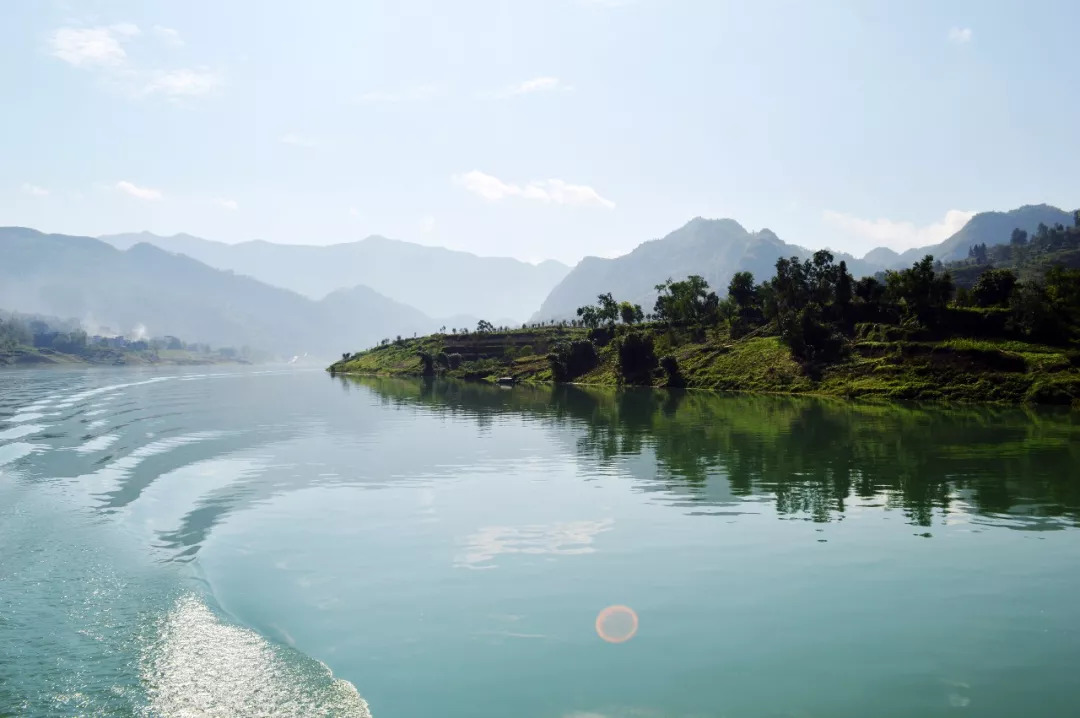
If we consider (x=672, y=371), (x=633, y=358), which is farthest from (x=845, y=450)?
(x=633, y=358)

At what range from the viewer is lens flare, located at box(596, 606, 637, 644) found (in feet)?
79.9

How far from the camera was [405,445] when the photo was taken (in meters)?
76.9

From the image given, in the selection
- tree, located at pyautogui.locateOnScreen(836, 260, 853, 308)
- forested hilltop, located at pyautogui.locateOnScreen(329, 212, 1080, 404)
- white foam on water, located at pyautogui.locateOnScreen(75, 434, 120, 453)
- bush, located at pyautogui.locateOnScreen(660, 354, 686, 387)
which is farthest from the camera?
bush, located at pyautogui.locateOnScreen(660, 354, 686, 387)

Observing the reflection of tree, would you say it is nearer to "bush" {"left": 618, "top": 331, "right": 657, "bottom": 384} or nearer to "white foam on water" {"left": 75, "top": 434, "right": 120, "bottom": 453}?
"white foam on water" {"left": 75, "top": 434, "right": 120, "bottom": 453}

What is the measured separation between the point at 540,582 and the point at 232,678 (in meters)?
12.9

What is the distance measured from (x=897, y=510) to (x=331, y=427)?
236 feet

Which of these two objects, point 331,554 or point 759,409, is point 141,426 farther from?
point 759,409

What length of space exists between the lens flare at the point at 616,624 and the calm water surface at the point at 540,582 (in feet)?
0.98

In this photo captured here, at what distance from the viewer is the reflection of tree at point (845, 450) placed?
47.5m

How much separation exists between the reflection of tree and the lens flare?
786 inches

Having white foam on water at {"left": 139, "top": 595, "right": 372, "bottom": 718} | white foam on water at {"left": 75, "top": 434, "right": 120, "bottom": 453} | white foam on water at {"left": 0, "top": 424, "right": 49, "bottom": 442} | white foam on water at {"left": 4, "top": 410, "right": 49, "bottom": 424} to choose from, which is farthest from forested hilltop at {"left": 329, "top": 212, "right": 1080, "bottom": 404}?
white foam on water at {"left": 0, "top": 424, "right": 49, "bottom": 442}

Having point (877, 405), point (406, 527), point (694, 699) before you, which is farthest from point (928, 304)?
point (694, 699)

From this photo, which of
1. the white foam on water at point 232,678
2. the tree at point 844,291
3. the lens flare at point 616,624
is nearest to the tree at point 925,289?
the tree at point 844,291

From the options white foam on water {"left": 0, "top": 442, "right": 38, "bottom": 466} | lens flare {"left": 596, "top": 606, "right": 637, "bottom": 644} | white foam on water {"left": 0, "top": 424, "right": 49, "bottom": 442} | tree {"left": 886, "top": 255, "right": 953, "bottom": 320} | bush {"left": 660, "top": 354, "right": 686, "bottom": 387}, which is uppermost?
tree {"left": 886, "top": 255, "right": 953, "bottom": 320}
